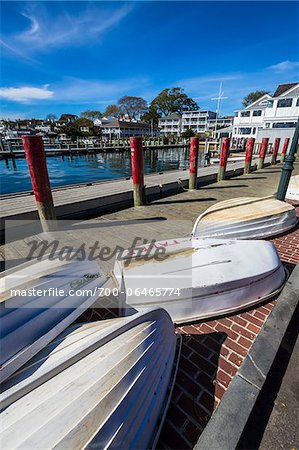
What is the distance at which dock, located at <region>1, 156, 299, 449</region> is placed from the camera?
75.5 inches

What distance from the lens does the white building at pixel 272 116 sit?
3154 cm

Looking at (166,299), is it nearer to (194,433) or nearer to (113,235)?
(194,433)

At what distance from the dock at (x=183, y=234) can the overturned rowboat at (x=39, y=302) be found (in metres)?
0.63

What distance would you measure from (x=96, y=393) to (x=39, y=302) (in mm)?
1187

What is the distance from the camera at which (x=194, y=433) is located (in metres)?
1.73

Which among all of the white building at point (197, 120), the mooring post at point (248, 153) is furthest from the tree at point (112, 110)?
the mooring post at point (248, 153)

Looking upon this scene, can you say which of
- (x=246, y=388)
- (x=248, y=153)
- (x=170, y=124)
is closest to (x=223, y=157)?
(x=248, y=153)

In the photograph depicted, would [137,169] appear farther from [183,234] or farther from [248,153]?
[248,153]

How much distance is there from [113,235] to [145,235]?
77 cm

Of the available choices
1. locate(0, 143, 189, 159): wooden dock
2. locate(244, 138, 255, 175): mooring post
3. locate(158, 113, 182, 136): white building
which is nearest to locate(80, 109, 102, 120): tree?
locate(158, 113, 182, 136): white building

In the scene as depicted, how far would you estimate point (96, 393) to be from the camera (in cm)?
130

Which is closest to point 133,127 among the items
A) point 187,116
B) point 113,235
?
point 187,116

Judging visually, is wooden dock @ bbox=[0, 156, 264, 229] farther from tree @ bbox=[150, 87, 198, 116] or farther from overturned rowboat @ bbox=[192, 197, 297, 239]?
tree @ bbox=[150, 87, 198, 116]

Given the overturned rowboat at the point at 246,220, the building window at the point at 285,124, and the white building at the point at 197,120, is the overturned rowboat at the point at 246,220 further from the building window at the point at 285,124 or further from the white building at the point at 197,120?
the white building at the point at 197,120
